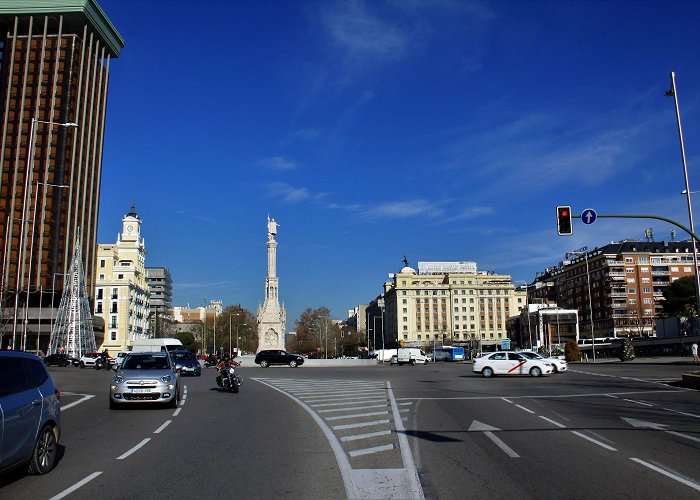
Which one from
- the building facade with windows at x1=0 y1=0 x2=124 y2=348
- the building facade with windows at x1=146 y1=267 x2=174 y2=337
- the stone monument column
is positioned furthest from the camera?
the building facade with windows at x1=146 y1=267 x2=174 y2=337

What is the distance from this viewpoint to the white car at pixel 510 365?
35562mm

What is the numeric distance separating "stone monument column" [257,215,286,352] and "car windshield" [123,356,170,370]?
57.3 m

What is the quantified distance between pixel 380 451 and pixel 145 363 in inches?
429

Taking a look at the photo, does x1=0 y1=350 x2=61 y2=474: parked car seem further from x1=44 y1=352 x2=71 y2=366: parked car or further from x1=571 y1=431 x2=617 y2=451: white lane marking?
x1=44 y1=352 x2=71 y2=366: parked car

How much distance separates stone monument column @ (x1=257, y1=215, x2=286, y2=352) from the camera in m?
76.9

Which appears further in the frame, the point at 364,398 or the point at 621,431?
the point at 364,398

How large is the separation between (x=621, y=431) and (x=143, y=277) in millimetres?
120643

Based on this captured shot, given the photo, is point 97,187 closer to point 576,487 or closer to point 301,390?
point 301,390

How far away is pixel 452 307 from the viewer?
505 ft

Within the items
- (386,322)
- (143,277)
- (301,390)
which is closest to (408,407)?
(301,390)

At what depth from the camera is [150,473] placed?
889 centimetres

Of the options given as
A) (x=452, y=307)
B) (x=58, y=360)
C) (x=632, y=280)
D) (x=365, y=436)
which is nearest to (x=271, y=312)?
(x=58, y=360)

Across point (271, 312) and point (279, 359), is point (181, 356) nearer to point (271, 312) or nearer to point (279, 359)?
point (279, 359)

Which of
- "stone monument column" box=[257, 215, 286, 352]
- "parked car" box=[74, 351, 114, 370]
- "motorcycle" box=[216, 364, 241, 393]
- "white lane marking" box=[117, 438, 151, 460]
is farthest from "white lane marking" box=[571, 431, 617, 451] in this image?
"stone monument column" box=[257, 215, 286, 352]
